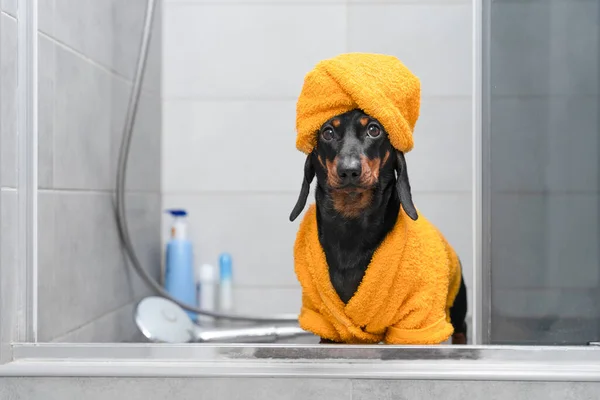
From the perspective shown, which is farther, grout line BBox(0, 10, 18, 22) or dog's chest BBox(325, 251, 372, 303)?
dog's chest BBox(325, 251, 372, 303)

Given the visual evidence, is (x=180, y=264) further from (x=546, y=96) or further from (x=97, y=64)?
(x=546, y=96)

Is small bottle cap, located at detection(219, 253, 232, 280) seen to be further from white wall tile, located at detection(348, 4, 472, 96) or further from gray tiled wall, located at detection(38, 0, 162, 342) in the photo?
white wall tile, located at detection(348, 4, 472, 96)

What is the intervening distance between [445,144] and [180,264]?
82cm

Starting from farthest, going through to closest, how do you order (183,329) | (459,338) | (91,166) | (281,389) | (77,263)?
(183,329) < (91,166) < (77,263) < (459,338) < (281,389)

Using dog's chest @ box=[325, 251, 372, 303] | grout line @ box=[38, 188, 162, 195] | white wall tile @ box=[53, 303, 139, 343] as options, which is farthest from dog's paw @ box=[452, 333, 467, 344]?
grout line @ box=[38, 188, 162, 195]

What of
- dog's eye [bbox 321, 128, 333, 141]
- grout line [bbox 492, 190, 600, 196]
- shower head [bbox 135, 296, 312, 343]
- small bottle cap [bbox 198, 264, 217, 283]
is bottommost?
shower head [bbox 135, 296, 312, 343]

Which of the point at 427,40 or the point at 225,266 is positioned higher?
the point at 427,40

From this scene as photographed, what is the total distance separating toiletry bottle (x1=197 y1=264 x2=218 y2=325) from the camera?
1.93 meters

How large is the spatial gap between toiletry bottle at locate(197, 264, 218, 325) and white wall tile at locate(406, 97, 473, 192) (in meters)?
0.70

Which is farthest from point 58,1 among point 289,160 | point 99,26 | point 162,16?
point 289,160

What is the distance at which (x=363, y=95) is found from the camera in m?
1.26

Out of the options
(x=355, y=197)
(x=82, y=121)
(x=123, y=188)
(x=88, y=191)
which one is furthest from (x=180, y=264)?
(x=355, y=197)

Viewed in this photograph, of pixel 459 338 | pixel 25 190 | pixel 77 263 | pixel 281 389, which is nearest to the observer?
pixel 281 389

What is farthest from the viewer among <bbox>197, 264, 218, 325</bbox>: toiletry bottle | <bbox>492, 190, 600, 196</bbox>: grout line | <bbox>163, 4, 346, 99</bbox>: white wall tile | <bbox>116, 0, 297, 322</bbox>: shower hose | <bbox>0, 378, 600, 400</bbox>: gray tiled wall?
<bbox>197, 264, 218, 325</bbox>: toiletry bottle
